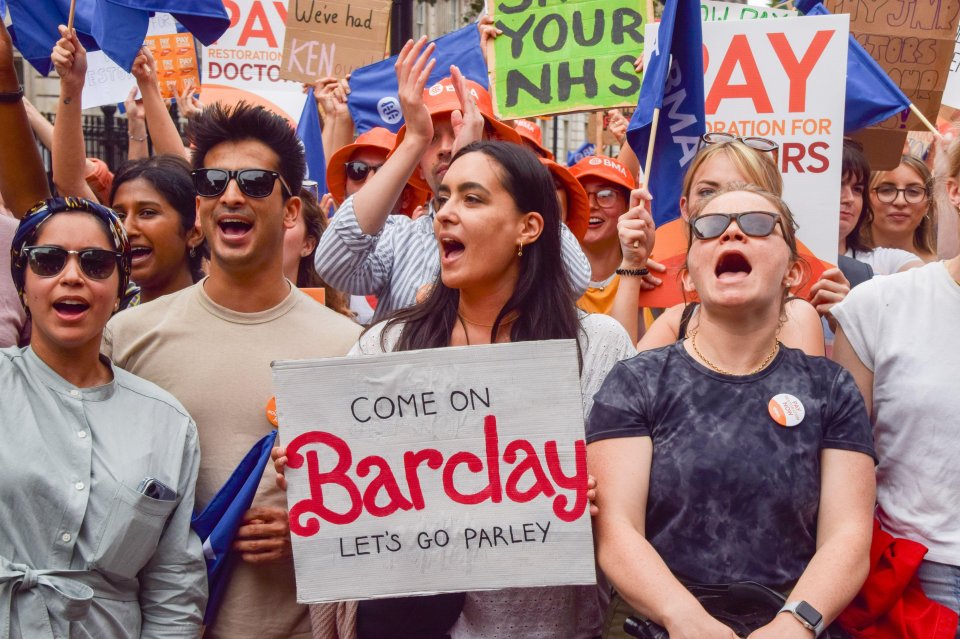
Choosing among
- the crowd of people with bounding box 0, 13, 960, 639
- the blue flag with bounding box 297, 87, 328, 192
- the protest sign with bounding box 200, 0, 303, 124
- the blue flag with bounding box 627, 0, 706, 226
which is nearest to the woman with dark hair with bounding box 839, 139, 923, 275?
the blue flag with bounding box 627, 0, 706, 226

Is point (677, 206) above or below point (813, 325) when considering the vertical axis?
above

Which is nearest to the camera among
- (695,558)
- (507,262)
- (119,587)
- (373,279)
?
(695,558)

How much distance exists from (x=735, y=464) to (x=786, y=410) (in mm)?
192

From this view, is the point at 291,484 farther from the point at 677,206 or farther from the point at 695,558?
the point at 677,206

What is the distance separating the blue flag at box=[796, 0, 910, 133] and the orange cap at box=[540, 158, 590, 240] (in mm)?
1544

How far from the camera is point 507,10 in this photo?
585cm

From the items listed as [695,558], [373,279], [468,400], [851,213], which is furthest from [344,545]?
[851,213]

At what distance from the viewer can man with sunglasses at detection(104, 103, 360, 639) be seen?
328cm

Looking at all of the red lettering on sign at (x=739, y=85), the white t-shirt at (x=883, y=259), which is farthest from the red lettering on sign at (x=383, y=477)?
the white t-shirt at (x=883, y=259)

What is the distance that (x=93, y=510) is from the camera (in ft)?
9.50

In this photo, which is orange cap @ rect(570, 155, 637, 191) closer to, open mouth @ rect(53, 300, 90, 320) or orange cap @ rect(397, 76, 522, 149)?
orange cap @ rect(397, 76, 522, 149)

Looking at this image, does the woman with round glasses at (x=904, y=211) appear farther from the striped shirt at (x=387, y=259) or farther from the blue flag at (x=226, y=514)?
the blue flag at (x=226, y=514)

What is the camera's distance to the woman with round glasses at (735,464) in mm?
2717

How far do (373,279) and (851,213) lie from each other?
222 cm
